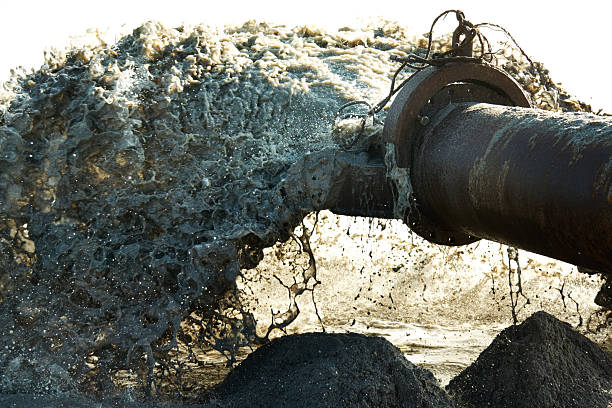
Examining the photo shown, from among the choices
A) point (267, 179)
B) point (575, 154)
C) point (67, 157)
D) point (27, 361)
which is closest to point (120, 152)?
point (67, 157)

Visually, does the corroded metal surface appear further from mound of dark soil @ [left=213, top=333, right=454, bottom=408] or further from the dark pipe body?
mound of dark soil @ [left=213, top=333, right=454, bottom=408]

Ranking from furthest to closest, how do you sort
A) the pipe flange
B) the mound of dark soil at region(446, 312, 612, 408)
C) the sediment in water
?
the sediment in water → the pipe flange → the mound of dark soil at region(446, 312, 612, 408)

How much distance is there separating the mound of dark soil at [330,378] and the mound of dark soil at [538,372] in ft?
1.32

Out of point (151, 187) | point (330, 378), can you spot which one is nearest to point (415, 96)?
point (330, 378)

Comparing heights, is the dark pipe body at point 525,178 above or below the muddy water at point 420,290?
above

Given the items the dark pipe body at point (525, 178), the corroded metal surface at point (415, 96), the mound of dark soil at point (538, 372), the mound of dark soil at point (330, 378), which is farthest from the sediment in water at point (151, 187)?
the mound of dark soil at point (538, 372)

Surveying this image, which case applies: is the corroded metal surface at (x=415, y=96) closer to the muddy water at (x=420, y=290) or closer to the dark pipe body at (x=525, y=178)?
the dark pipe body at (x=525, y=178)

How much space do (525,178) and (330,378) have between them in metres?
1.49

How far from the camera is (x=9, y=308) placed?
180 inches

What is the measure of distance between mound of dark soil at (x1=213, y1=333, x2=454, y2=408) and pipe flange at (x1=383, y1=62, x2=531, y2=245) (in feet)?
2.44

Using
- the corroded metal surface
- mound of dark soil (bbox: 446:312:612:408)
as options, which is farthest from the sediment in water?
mound of dark soil (bbox: 446:312:612:408)

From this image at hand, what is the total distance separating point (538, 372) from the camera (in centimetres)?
390

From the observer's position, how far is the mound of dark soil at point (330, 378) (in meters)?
3.51

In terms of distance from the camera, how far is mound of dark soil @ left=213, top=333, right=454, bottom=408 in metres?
3.51
